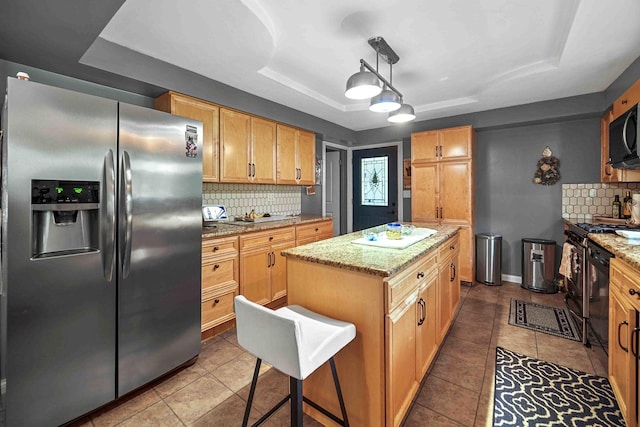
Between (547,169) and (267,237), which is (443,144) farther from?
(267,237)

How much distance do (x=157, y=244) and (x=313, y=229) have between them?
2.11m

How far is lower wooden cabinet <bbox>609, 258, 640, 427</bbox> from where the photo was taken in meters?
1.42

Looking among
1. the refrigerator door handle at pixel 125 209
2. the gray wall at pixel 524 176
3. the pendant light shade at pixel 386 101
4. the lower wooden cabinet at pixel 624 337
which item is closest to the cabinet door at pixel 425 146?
the gray wall at pixel 524 176

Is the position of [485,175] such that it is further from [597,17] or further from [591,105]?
[597,17]

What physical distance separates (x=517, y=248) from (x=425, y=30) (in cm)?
341

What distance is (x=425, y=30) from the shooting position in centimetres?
219

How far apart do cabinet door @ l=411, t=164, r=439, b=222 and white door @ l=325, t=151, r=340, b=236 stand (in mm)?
1619

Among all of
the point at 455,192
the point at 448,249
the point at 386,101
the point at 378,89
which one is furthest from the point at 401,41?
the point at 455,192

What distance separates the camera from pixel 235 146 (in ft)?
10.3

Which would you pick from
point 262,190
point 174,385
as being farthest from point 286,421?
point 262,190

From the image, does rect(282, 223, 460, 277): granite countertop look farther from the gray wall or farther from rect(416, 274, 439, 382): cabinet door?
the gray wall

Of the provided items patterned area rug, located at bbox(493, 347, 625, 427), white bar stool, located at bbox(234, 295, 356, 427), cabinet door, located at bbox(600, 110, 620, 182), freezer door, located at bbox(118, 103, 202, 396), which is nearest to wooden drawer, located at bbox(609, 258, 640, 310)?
patterned area rug, located at bbox(493, 347, 625, 427)

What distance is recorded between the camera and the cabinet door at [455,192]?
3.98m

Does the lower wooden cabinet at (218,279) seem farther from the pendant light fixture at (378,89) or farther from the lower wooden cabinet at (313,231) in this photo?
the pendant light fixture at (378,89)
